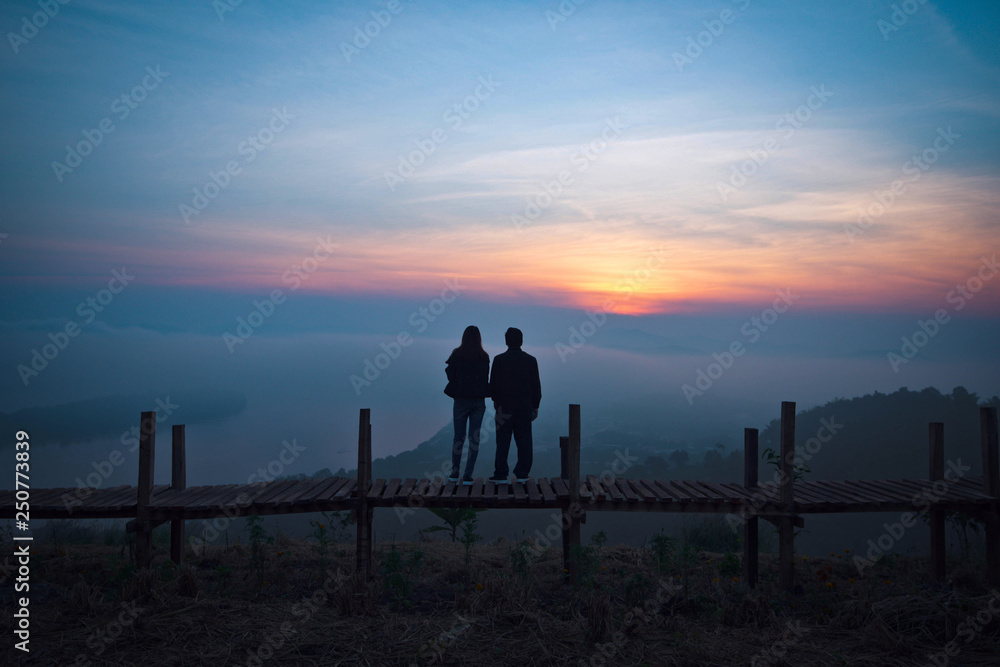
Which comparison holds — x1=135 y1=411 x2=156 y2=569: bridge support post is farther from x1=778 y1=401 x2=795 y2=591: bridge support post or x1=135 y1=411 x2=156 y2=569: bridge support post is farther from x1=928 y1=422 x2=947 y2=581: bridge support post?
x1=928 y1=422 x2=947 y2=581: bridge support post

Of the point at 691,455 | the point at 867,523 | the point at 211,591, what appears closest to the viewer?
the point at 211,591

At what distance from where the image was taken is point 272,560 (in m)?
8.21

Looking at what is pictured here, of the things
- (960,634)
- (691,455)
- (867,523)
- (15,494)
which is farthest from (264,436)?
(960,634)

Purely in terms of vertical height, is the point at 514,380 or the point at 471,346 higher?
the point at 471,346

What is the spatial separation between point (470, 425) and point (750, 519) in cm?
367

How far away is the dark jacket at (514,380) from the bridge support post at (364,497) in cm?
172

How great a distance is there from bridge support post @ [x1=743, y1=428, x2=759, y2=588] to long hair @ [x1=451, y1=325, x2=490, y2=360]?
3517 millimetres

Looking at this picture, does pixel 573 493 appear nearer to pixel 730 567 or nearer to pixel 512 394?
pixel 512 394

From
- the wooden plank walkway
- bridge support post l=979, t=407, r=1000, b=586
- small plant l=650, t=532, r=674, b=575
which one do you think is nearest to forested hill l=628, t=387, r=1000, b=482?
bridge support post l=979, t=407, r=1000, b=586

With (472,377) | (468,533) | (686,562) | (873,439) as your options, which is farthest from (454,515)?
(873,439)

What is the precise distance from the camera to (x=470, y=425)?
335 inches

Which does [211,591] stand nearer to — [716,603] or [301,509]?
[301,509]

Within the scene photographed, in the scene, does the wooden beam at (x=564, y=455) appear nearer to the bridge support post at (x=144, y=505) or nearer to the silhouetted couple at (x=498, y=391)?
the silhouetted couple at (x=498, y=391)

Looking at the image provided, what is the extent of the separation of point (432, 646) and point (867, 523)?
3670 centimetres
